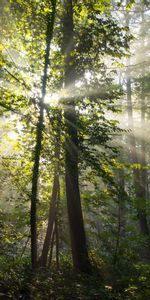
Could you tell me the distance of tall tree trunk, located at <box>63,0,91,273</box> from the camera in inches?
266

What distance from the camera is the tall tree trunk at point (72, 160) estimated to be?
677cm

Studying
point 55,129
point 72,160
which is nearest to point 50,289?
point 72,160

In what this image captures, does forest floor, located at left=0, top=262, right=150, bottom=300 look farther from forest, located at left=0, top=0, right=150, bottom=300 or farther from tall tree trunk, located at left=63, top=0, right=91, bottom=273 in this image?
tall tree trunk, located at left=63, top=0, right=91, bottom=273

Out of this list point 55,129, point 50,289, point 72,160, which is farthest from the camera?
point 72,160

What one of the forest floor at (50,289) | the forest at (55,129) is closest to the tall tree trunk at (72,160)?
the forest at (55,129)

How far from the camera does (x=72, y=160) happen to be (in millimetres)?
6605

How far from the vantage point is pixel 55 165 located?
6.14m

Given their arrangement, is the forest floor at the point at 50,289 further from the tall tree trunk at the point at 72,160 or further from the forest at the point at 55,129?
the tall tree trunk at the point at 72,160

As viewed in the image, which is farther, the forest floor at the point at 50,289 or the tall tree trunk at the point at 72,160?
the tall tree trunk at the point at 72,160

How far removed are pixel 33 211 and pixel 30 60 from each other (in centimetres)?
301

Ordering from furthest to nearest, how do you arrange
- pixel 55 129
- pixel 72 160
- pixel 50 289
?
1. pixel 72 160
2. pixel 55 129
3. pixel 50 289

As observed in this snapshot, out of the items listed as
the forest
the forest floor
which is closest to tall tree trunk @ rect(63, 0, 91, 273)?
the forest

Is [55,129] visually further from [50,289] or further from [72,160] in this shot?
[50,289]

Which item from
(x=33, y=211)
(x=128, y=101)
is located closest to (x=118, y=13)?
(x=128, y=101)
